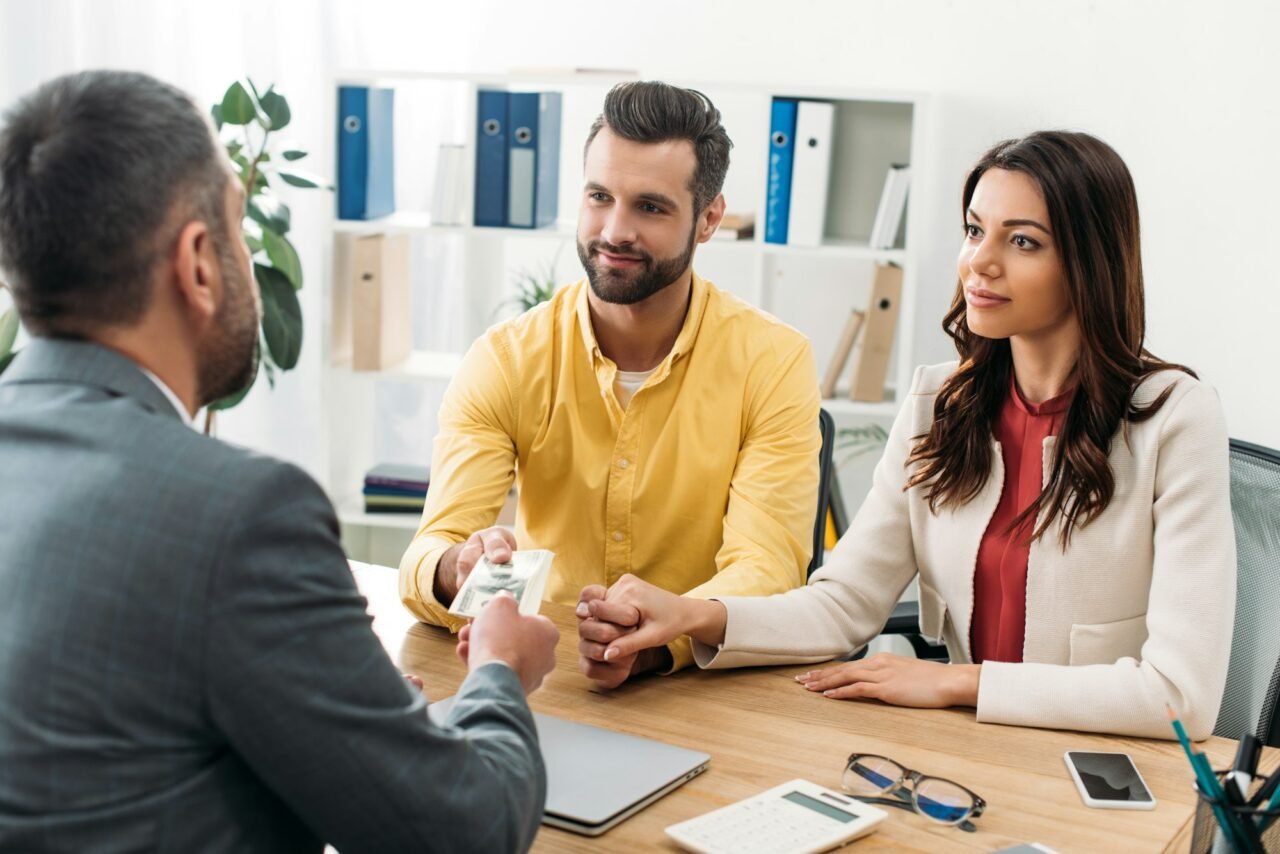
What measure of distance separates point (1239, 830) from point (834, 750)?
0.45m

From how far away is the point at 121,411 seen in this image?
97cm

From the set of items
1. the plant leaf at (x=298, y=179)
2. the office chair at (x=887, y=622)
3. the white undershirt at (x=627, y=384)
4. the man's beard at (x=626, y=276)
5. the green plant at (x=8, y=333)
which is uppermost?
the plant leaf at (x=298, y=179)

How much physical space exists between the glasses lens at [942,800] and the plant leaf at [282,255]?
2308mm

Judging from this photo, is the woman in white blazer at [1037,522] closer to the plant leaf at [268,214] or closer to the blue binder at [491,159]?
the plant leaf at [268,214]

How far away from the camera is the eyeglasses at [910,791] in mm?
1305

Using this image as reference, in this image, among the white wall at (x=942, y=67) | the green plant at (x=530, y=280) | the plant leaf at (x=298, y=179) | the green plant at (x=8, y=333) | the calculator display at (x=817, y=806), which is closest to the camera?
the calculator display at (x=817, y=806)

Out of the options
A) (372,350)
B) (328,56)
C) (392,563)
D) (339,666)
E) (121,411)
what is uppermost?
(328,56)

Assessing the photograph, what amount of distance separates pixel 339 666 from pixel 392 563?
3.22m

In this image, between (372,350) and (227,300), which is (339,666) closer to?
(227,300)

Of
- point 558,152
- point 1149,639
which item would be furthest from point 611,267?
point 558,152

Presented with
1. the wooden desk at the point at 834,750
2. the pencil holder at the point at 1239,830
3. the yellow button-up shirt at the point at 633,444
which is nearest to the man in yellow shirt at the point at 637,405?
the yellow button-up shirt at the point at 633,444

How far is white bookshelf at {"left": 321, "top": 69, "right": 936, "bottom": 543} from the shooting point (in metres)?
3.57

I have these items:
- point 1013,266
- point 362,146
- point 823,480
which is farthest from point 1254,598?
point 362,146

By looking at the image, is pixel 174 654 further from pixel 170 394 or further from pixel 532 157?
pixel 532 157
